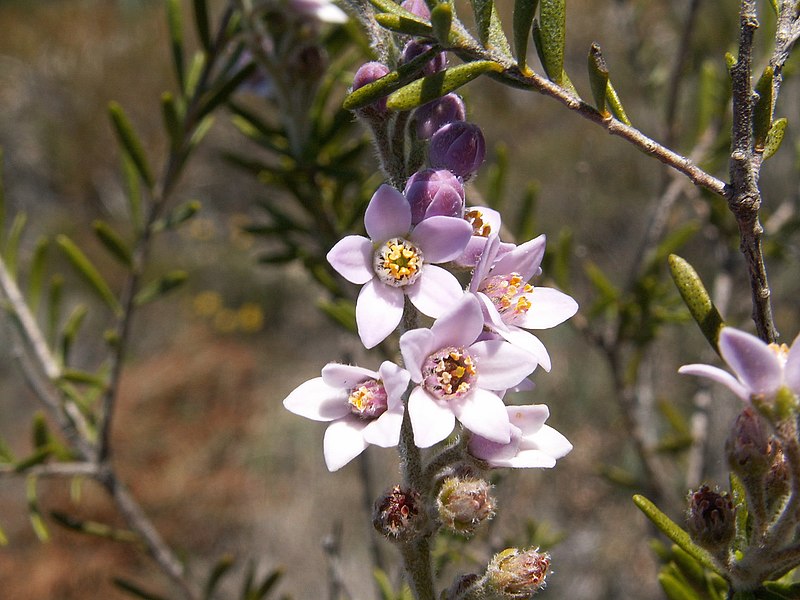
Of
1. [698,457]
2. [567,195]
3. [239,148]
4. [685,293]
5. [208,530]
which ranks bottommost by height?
[208,530]

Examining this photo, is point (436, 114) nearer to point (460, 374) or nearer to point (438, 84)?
point (438, 84)

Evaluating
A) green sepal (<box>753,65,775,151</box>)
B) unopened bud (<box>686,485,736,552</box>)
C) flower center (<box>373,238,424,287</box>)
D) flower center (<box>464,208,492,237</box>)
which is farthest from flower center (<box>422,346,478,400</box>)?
green sepal (<box>753,65,775,151</box>)

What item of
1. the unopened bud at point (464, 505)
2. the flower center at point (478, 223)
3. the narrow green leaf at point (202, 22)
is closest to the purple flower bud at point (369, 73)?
the flower center at point (478, 223)

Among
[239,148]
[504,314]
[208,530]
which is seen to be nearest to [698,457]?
[504,314]

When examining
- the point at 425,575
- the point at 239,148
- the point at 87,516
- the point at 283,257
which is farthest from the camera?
the point at 239,148

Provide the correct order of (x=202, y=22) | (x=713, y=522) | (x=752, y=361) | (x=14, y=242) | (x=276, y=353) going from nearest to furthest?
(x=752, y=361) → (x=713, y=522) → (x=202, y=22) → (x=14, y=242) → (x=276, y=353)

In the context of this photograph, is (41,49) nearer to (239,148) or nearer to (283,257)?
(239,148)


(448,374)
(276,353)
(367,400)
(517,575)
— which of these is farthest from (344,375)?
(276,353)

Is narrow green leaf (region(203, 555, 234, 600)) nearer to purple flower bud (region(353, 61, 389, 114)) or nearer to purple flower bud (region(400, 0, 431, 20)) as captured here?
purple flower bud (region(353, 61, 389, 114))
